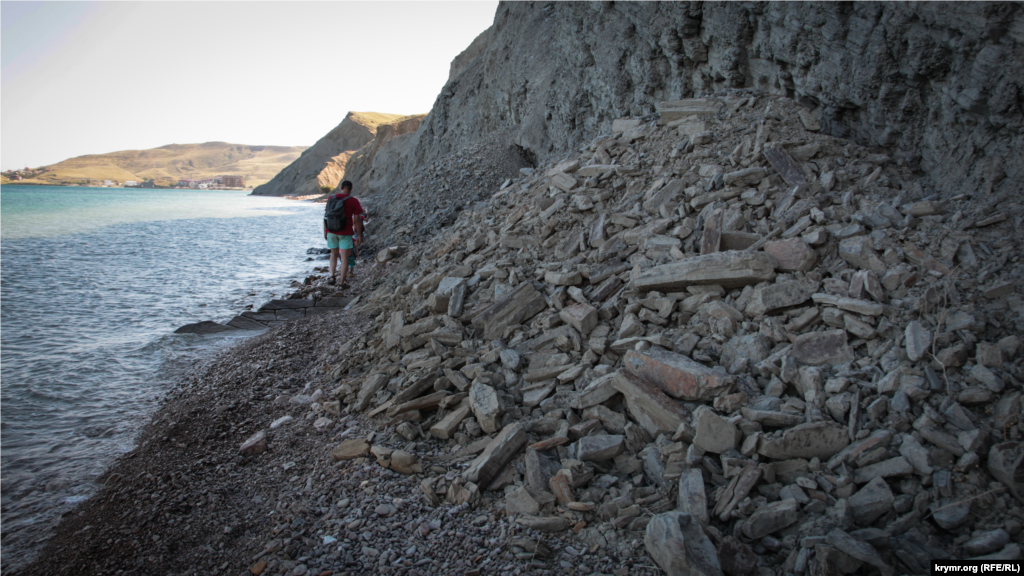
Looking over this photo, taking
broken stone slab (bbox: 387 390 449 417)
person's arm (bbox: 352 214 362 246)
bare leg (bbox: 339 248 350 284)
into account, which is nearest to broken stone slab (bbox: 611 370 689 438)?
broken stone slab (bbox: 387 390 449 417)

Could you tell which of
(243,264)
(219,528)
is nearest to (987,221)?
(219,528)

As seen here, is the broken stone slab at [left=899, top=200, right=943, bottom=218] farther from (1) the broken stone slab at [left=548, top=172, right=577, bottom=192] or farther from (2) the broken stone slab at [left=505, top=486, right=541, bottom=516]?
(2) the broken stone slab at [left=505, top=486, right=541, bottom=516]

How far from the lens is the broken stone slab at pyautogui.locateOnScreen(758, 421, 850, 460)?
2.64m

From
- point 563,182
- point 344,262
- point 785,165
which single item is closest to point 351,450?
point 563,182

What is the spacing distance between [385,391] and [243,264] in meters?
12.0

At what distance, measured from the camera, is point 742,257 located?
12.3 ft

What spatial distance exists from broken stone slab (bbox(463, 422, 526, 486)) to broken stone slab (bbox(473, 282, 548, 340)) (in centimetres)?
135

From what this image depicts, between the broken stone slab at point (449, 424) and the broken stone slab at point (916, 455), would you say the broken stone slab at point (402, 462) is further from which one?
the broken stone slab at point (916, 455)

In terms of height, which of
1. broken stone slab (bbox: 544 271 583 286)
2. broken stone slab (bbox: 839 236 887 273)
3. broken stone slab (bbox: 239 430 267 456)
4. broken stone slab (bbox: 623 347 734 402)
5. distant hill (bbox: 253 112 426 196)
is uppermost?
distant hill (bbox: 253 112 426 196)

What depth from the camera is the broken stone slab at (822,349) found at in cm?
304

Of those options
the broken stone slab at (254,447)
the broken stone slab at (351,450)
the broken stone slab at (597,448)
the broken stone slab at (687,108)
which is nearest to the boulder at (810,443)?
the broken stone slab at (597,448)

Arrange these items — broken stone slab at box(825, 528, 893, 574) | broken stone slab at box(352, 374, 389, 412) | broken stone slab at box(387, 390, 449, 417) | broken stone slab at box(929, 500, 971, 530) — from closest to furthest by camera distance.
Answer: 1. broken stone slab at box(825, 528, 893, 574)
2. broken stone slab at box(929, 500, 971, 530)
3. broken stone slab at box(387, 390, 449, 417)
4. broken stone slab at box(352, 374, 389, 412)

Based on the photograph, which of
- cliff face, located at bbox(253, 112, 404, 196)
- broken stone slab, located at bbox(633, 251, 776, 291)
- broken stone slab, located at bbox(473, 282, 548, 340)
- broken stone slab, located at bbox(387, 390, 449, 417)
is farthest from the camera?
cliff face, located at bbox(253, 112, 404, 196)

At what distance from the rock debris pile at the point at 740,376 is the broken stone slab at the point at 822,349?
0.01 m
